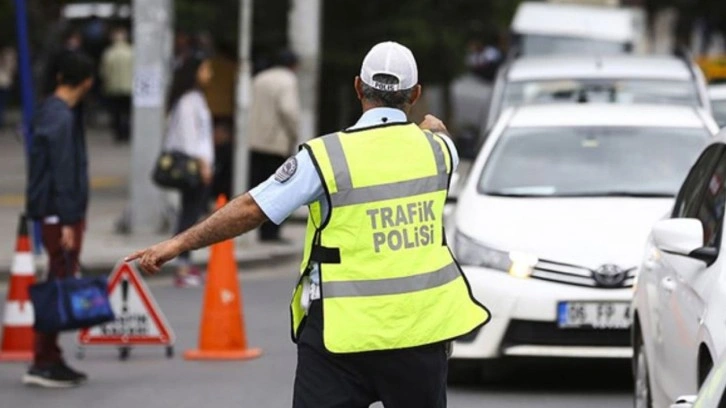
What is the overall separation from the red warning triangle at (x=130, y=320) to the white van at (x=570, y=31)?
52.1 ft

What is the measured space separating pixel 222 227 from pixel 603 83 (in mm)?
10723

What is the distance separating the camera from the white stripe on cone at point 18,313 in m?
12.0

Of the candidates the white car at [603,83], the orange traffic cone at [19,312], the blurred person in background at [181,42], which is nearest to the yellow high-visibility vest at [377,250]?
the orange traffic cone at [19,312]

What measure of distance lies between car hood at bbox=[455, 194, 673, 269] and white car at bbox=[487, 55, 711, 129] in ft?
14.8

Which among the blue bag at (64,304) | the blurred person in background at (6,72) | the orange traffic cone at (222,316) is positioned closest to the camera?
the blue bag at (64,304)

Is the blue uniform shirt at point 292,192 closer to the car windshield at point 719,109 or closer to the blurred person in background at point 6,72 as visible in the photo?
the car windshield at point 719,109

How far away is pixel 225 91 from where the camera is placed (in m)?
22.1

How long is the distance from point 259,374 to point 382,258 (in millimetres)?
5428

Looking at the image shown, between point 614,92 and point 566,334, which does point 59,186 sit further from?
point 614,92

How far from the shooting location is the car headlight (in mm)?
10188

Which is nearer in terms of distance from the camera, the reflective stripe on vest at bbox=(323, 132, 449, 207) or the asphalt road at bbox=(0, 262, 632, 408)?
the reflective stripe on vest at bbox=(323, 132, 449, 207)

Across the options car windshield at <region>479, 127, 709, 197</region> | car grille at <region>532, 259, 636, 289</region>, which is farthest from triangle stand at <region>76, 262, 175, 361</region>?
car grille at <region>532, 259, 636, 289</region>

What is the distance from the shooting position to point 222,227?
236 inches

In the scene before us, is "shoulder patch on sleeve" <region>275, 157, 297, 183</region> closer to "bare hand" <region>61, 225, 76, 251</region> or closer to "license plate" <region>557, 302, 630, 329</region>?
"license plate" <region>557, 302, 630, 329</region>
